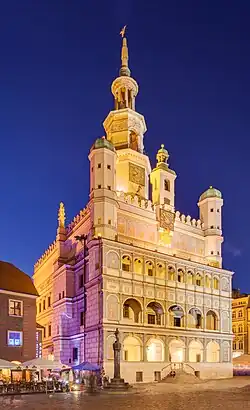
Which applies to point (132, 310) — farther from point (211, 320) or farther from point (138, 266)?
point (211, 320)

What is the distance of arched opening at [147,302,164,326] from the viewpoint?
217 feet

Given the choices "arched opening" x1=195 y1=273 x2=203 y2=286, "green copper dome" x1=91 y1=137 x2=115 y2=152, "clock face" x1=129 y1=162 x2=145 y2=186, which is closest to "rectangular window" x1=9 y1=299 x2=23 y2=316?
"green copper dome" x1=91 y1=137 x2=115 y2=152

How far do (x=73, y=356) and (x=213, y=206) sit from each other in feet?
101

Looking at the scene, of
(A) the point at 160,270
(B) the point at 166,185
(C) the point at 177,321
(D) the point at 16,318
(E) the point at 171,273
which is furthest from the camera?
(B) the point at 166,185

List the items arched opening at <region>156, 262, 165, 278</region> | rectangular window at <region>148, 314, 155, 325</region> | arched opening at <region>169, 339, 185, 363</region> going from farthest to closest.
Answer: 1. arched opening at <region>169, 339, 185, 363</region>
2. arched opening at <region>156, 262, 165, 278</region>
3. rectangular window at <region>148, 314, 155, 325</region>

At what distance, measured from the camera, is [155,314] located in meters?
67.0

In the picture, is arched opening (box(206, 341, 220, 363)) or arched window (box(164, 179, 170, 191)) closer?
arched opening (box(206, 341, 220, 363))

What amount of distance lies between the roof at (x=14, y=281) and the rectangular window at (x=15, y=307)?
3.58ft

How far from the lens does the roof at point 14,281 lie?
170 feet

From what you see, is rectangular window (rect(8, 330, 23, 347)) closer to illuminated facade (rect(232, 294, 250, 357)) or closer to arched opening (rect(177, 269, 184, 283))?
arched opening (rect(177, 269, 184, 283))

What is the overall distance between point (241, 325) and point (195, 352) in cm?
5019

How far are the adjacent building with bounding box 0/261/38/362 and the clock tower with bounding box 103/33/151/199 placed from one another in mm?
25754

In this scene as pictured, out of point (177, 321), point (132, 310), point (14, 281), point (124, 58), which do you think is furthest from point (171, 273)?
point (124, 58)

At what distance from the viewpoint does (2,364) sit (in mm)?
42969
